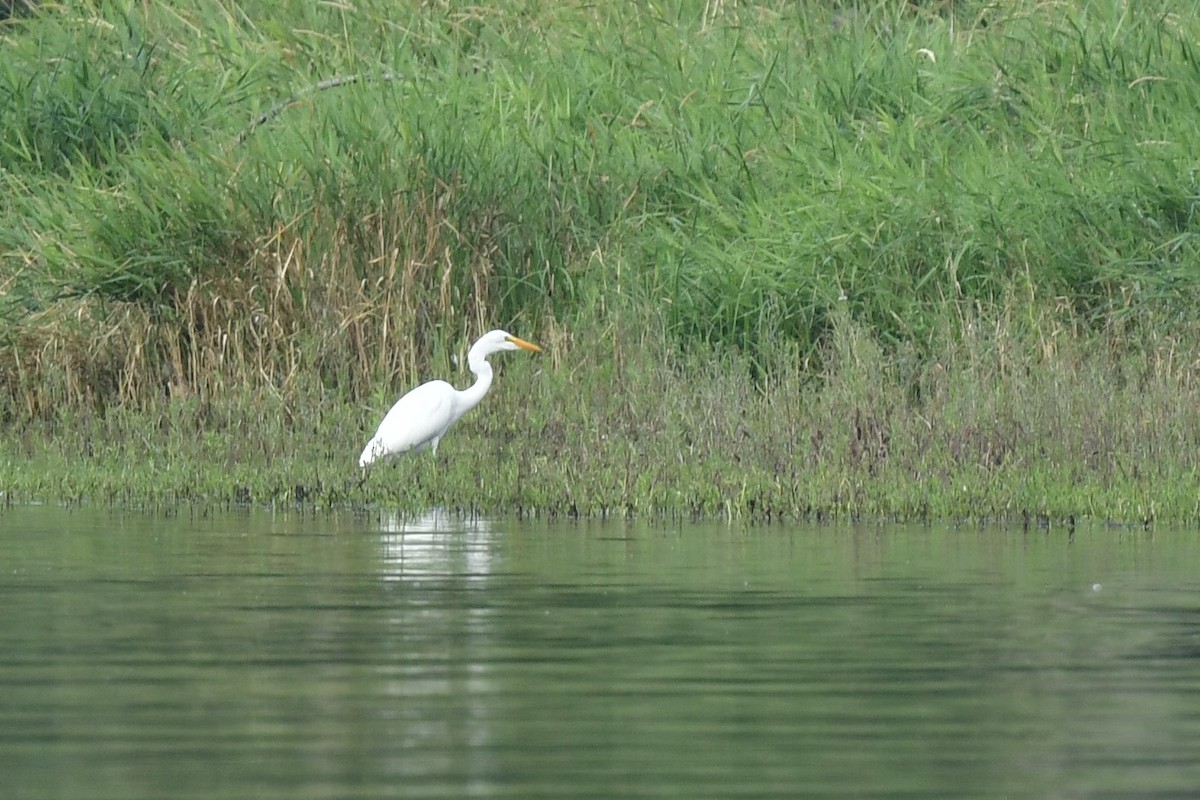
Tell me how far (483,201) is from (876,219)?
2.30 meters

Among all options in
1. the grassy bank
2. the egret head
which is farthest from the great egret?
the grassy bank

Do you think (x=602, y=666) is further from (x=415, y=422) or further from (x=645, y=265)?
(x=645, y=265)

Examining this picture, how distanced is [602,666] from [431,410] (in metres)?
6.15

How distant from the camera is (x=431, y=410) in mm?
12086

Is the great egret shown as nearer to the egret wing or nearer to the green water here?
the egret wing

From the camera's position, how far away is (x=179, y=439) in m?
12.2

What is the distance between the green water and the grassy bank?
1.56 meters

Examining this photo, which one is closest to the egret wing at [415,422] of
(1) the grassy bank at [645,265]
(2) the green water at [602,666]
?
(1) the grassy bank at [645,265]

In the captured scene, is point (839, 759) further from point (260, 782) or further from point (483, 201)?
point (483, 201)

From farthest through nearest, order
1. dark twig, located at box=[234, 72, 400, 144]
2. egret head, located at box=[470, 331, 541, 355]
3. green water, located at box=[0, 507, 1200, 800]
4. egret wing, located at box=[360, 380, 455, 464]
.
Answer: dark twig, located at box=[234, 72, 400, 144] → egret head, located at box=[470, 331, 541, 355] → egret wing, located at box=[360, 380, 455, 464] → green water, located at box=[0, 507, 1200, 800]

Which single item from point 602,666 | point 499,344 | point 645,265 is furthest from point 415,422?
point 602,666

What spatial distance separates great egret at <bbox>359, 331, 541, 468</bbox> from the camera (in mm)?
11742

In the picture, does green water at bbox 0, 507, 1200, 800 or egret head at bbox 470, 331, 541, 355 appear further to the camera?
egret head at bbox 470, 331, 541, 355

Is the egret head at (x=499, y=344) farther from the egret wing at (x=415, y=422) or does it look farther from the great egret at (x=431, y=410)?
the egret wing at (x=415, y=422)
